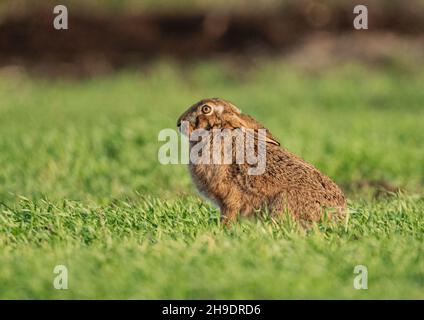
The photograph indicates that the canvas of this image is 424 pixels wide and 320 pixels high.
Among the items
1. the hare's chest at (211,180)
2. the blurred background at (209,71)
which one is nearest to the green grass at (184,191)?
the blurred background at (209,71)

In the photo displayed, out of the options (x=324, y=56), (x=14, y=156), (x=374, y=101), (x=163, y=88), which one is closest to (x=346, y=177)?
(x=14, y=156)

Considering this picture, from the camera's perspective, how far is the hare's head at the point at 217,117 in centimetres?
627

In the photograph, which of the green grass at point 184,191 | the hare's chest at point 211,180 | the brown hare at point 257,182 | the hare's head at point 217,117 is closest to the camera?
the green grass at point 184,191

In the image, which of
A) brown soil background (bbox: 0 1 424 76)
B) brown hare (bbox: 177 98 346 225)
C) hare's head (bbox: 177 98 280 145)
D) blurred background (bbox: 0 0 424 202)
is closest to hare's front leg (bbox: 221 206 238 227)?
brown hare (bbox: 177 98 346 225)

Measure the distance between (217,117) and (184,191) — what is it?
2.29 meters

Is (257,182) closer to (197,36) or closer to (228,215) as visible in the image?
(228,215)

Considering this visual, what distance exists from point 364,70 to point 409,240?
1294 centimetres

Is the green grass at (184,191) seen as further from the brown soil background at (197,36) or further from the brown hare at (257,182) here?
the brown soil background at (197,36)

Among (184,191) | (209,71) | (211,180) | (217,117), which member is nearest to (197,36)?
(209,71)

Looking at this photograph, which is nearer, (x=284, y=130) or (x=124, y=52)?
(x=284, y=130)

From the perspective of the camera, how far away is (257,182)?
6.09 metres

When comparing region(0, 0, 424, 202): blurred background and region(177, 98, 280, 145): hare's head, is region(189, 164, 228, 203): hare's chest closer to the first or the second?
region(177, 98, 280, 145): hare's head

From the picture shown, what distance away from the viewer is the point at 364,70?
18.2 meters
